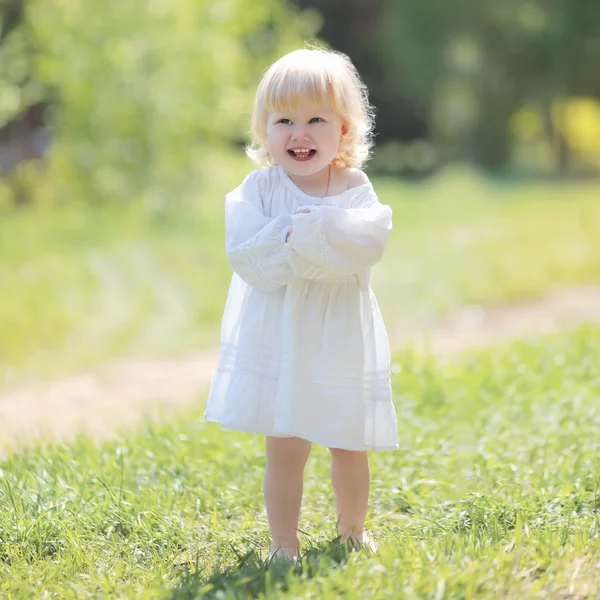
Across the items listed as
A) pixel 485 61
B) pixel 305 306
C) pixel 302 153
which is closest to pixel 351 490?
pixel 305 306

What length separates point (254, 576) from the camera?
8.62 feet

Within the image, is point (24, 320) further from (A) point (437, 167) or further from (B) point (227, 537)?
(A) point (437, 167)

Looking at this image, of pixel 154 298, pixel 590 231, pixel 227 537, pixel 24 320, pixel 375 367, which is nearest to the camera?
pixel 375 367

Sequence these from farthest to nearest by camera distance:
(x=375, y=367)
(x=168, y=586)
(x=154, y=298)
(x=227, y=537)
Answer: (x=154, y=298) → (x=227, y=537) → (x=375, y=367) → (x=168, y=586)

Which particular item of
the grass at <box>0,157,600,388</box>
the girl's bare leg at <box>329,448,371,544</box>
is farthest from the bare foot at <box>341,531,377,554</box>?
the grass at <box>0,157,600,388</box>

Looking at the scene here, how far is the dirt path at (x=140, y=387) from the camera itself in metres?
4.89

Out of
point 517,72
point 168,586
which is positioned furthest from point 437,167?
point 168,586

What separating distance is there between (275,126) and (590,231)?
8.71m

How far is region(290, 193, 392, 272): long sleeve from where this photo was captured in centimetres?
275

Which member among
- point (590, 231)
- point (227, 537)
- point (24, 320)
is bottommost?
point (227, 537)

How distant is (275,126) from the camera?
2914 millimetres

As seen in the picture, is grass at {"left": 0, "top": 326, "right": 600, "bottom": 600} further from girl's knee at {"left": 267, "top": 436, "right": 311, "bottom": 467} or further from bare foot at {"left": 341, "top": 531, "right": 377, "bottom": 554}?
girl's knee at {"left": 267, "top": 436, "right": 311, "bottom": 467}

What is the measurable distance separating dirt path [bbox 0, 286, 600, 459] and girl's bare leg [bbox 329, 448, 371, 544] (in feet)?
5.40

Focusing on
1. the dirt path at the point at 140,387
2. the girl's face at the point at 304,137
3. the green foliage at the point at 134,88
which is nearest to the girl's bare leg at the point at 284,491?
the girl's face at the point at 304,137
